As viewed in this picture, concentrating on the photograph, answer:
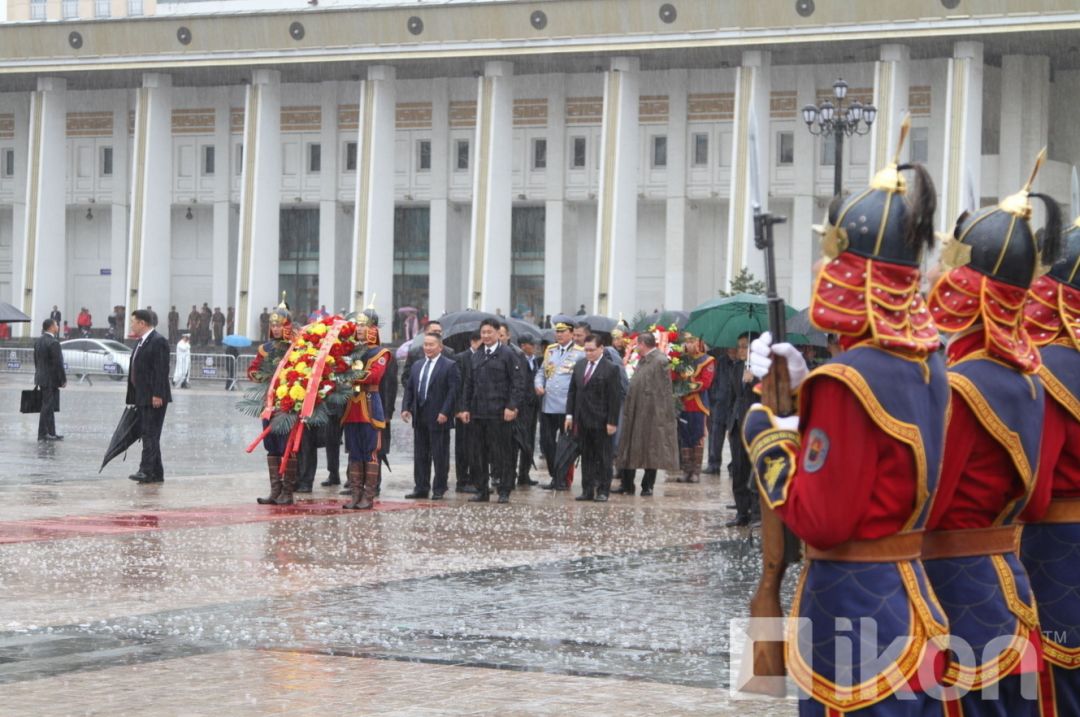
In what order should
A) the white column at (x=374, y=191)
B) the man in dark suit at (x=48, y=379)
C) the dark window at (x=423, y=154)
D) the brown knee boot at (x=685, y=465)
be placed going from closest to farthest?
the brown knee boot at (x=685, y=465)
the man in dark suit at (x=48, y=379)
the white column at (x=374, y=191)
the dark window at (x=423, y=154)

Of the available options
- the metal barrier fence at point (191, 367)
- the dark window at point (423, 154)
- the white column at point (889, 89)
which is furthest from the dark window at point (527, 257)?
the white column at point (889, 89)

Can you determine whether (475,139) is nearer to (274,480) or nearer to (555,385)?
(555,385)

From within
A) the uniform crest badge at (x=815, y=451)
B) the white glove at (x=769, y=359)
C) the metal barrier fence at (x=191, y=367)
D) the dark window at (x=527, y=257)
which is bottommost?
the metal barrier fence at (x=191, y=367)

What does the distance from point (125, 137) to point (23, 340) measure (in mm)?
11774

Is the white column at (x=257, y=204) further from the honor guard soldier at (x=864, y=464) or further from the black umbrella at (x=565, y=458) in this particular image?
the honor guard soldier at (x=864, y=464)

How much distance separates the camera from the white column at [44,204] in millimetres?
63750

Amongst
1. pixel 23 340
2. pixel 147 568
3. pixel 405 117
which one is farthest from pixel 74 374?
pixel 147 568

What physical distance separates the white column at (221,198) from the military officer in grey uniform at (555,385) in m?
45.4

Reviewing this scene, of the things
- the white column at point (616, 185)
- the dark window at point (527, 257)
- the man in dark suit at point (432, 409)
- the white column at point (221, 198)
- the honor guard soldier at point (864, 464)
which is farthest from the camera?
the white column at point (221, 198)

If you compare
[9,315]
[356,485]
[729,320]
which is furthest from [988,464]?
[9,315]

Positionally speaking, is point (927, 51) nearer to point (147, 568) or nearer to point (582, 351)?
point (582, 351)

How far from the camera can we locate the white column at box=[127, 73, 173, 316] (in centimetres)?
6197

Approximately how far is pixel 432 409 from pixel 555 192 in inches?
1683

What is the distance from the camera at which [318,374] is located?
56.3ft
